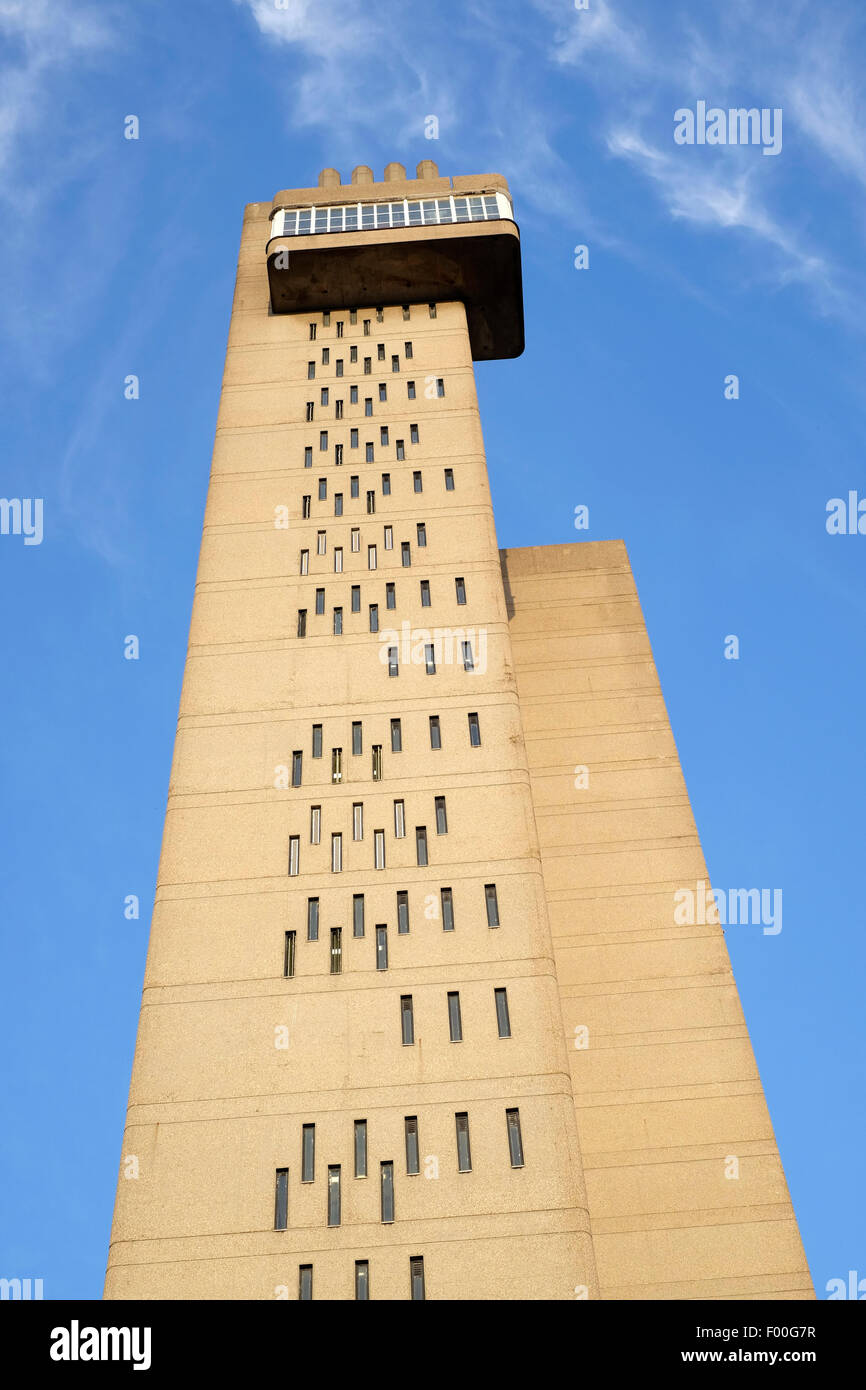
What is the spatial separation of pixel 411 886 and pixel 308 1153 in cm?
740

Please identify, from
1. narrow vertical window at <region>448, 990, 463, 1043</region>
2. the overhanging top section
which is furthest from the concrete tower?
the overhanging top section

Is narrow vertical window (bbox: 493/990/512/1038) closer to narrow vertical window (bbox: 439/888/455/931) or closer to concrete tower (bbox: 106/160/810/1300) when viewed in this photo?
concrete tower (bbox: 106/160/810/1300)

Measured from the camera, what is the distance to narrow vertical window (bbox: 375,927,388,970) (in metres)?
33.7

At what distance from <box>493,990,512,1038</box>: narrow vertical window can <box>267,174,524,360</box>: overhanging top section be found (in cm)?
3214

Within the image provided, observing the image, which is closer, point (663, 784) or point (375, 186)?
point (663, 784)

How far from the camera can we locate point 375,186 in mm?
58375

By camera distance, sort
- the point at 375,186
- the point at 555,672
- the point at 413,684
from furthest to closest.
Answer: the point at 375,186, the point at 555,672, the point at 413,684

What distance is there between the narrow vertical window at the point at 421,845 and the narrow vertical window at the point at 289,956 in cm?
380

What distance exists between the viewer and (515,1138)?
3047cm

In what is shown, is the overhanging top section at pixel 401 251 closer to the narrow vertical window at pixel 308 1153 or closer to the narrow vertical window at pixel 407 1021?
the narrow vertical window at pixel 407 1021
